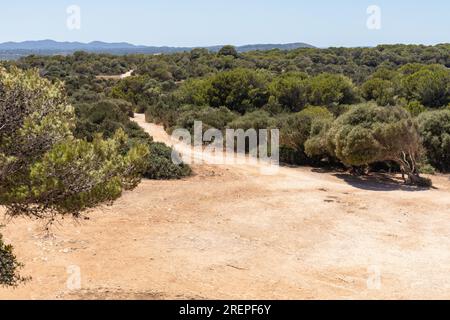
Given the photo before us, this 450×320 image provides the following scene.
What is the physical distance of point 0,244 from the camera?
23.3 ft

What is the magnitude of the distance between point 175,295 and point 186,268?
128cm

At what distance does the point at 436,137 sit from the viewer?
21.1m

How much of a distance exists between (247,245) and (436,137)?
13462 mm

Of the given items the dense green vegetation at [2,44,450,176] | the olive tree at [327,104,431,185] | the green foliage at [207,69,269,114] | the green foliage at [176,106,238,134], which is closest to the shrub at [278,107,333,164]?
the dense green vegetation at [2,44,450,176]

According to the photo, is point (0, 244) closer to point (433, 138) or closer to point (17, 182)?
point (17, 182)

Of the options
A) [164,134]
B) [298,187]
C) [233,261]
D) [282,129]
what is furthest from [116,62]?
[233,261]

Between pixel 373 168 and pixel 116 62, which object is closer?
pixel 373 168

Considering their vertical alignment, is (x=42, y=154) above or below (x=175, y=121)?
above

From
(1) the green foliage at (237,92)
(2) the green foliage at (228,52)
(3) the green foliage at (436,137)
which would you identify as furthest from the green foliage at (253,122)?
(2) the green foliage at (228,52)

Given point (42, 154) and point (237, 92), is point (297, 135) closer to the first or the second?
point (237, 92)

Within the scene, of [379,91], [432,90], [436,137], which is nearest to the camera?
[436,137]

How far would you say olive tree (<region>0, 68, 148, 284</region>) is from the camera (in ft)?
19.6

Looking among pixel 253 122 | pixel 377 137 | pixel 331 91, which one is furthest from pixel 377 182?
pixel 331 91

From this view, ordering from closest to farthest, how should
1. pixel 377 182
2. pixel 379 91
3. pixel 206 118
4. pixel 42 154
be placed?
pixel 42 154
pixel 377 182
pixel 206 118
pixel 379 91
